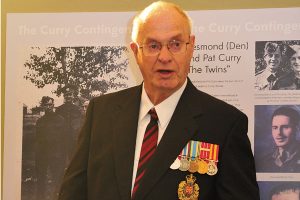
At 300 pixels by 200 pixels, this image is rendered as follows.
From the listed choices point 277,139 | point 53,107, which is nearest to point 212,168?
point 277,139

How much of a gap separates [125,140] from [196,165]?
0.27 m

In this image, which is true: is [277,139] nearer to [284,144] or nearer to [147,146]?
[284,144]

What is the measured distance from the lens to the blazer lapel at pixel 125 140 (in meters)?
1.51

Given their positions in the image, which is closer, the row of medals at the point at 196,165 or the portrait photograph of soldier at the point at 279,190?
the row of medals at the point at 196,165

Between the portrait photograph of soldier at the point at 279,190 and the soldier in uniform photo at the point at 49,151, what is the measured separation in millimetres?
985

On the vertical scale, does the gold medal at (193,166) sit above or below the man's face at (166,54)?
below

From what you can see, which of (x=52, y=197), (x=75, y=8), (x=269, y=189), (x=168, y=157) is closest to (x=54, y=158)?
(x=52, y=197)

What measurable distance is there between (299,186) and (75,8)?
1372mm

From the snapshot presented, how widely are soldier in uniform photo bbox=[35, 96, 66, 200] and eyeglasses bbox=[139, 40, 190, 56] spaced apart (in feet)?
2.64

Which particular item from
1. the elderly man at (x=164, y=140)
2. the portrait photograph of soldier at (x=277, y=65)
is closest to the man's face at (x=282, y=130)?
the portrait photograph of soldier at (x=277, y=65)

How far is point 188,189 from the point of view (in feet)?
4.79

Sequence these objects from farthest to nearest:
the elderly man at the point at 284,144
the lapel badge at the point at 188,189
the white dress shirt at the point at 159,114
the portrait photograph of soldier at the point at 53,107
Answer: the portrait photograph of soldier at the point at 53,107 < the elderly man at the point at 284,144 < the white dress shirt at the point at 159,114 < the lapel badge at the point at 188,189

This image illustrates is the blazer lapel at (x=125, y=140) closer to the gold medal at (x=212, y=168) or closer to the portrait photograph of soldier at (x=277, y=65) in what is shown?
the gold medal at (x=212, y=168)

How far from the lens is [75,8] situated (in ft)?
7.17
